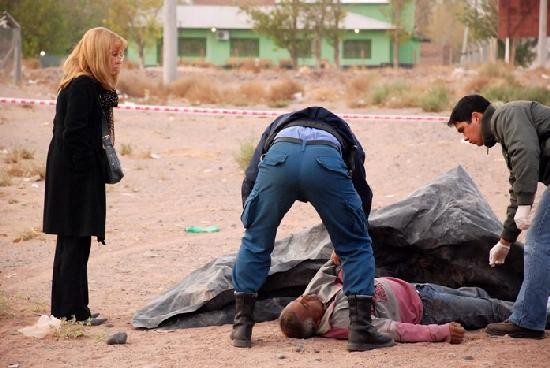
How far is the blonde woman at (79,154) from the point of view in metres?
6.77

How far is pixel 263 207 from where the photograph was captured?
19.8 feet

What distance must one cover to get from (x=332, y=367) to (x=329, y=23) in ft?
173

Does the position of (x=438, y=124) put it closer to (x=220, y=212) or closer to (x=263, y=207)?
(x=220, y=212)

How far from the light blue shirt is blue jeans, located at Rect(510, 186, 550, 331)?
1.23m

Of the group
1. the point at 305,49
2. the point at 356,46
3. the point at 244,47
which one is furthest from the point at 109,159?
the point at 356,46

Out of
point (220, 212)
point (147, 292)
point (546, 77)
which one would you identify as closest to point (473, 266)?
point (147, 292)

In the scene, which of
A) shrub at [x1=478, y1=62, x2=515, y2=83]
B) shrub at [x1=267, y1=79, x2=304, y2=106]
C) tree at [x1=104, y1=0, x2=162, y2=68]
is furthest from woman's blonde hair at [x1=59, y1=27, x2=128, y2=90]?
tree at [x1=104, y1=0, x2=162, y2=68]

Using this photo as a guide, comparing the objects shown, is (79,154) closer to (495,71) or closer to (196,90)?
(196,90)

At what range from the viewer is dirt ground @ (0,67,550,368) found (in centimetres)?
606

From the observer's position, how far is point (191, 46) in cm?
6825

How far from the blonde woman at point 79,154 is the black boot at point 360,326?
1.76 metres

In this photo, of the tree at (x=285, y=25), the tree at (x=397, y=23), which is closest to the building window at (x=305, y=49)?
the tree at (x=285, y=25)

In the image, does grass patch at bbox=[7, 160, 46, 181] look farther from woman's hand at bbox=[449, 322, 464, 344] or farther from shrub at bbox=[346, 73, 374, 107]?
shrub at bbox=[346, 73, 374, 107]

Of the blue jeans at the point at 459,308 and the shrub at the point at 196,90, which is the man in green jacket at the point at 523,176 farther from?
the shrub at the point at 196,90
